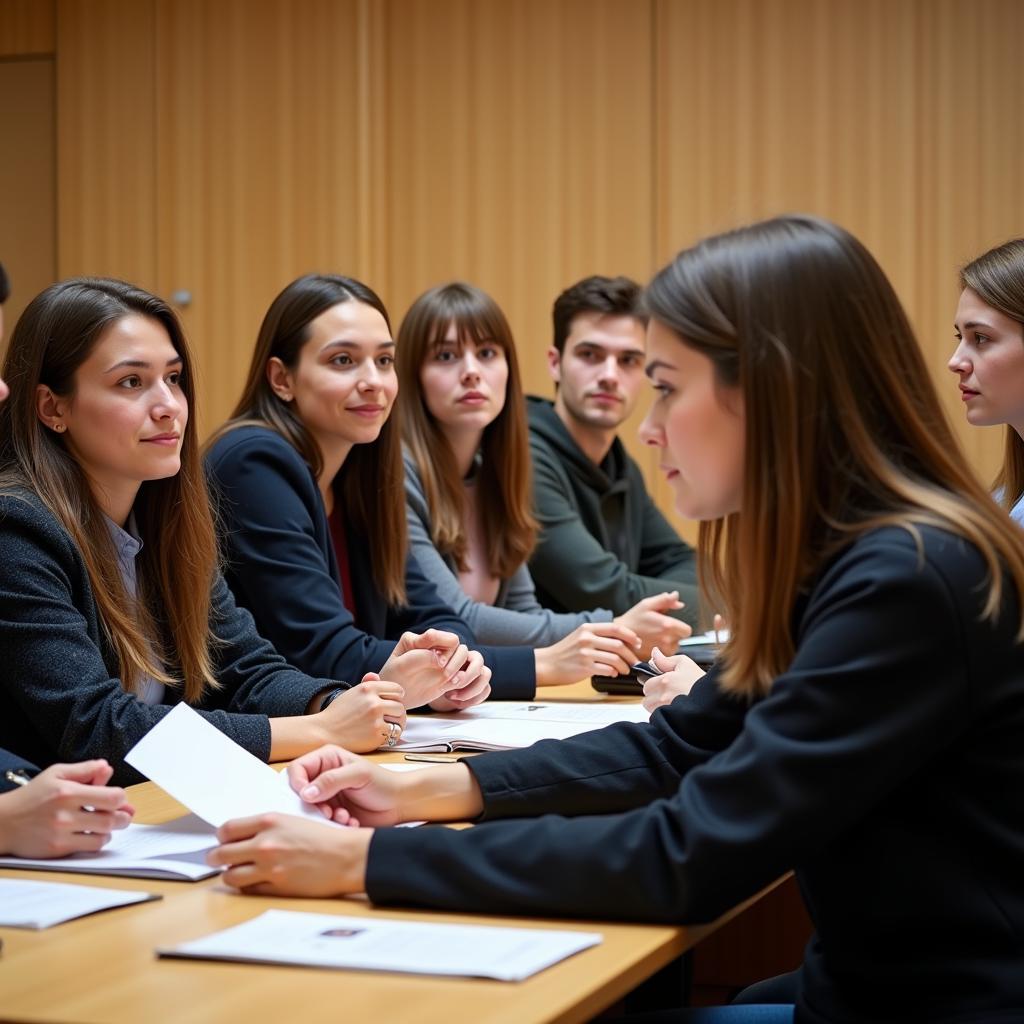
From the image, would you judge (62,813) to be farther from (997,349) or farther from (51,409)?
(997,349)

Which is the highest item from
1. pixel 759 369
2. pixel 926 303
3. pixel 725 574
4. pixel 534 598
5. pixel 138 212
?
pixel 138 212

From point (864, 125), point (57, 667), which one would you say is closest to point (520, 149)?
point (864, 125)

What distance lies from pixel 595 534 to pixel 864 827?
2662 millimetres

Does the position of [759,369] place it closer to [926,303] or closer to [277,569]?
[277,569]

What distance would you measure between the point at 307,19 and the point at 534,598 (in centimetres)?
242

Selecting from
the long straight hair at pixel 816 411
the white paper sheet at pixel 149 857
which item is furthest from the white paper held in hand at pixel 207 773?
the long straight hair at pixel 816 411

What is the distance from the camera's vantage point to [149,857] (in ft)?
4.45

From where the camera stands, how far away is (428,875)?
1175mm

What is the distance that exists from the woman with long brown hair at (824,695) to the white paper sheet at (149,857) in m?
0.10

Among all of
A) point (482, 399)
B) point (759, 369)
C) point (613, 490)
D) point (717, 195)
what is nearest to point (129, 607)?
point (759, 369)

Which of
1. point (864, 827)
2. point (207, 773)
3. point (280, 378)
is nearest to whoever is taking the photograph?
point (864, 827)

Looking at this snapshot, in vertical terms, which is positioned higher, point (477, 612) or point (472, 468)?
point (472, 468)

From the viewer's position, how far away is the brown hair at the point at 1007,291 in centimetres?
257

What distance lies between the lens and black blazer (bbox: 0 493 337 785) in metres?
1.71
